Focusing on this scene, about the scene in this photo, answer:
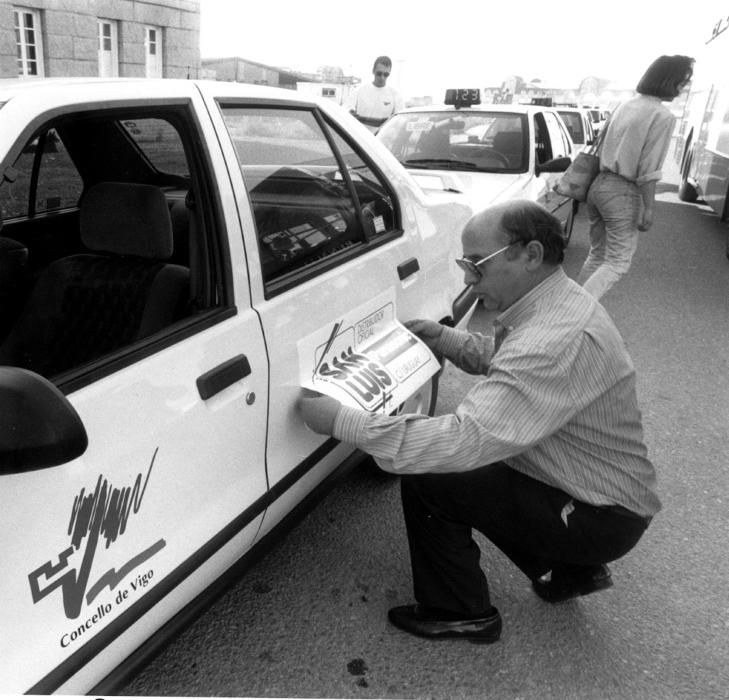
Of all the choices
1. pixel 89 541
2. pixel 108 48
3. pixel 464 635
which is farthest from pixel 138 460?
pixel 108 48

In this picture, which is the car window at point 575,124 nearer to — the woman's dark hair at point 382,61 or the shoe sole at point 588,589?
the woman's dark hair at point 382,61

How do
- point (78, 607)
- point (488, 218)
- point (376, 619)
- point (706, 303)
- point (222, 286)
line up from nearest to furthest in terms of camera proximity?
point (78, 607), point (222, 286), point (488, 218), point (376, 619), point (706, 303)

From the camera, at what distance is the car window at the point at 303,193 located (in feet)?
6.99

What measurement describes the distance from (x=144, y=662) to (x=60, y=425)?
0.76 m

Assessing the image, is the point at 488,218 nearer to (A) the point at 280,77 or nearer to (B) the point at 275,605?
(B) the point at 275,605

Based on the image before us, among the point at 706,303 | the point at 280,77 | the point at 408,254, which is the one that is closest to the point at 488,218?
the point at 408,254

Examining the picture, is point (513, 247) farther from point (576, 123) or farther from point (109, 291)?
point (576, 123)

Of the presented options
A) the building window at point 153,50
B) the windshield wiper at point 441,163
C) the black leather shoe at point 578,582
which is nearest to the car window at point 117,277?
the black leather shoe at point 578,582

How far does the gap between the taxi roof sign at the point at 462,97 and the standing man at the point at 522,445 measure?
5236 millimetres

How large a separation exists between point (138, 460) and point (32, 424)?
39cm

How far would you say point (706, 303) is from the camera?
6.55 m

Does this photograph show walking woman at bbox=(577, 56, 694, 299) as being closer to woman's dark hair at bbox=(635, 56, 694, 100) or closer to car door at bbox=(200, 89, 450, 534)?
woman's dark hair at bbox=(635, 56, 694, 100)

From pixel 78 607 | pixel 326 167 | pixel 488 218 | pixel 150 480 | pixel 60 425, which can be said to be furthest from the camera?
pixel 326 167

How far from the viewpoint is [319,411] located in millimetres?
2059
